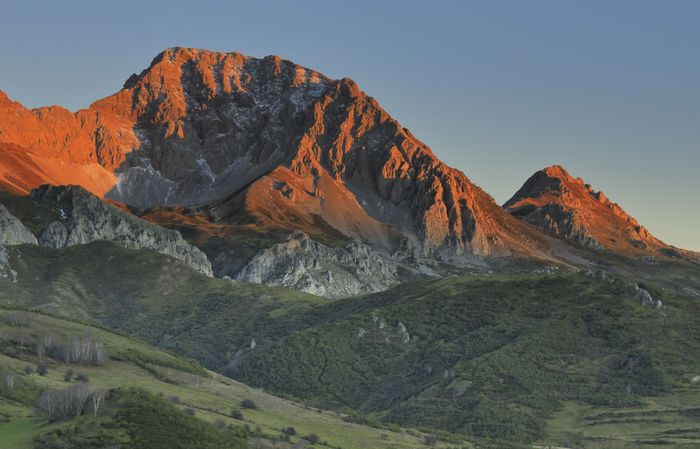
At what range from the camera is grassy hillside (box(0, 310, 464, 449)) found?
4213 inches

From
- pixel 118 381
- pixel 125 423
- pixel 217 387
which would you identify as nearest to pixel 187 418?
pixel 125 423

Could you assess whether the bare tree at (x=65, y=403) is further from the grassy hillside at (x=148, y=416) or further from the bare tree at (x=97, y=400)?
the grassy hillside at (x=148, y=416)

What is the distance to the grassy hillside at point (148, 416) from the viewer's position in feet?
351

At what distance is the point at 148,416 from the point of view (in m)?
114

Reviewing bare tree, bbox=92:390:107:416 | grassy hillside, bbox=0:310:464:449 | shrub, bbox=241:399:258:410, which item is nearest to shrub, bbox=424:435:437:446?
grassy hillside, bbox=0:310:464:449

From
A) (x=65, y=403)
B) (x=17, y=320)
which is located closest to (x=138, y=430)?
(x=65, y=403)

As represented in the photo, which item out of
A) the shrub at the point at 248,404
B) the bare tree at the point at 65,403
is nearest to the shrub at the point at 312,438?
the shrub at the point at 248,404

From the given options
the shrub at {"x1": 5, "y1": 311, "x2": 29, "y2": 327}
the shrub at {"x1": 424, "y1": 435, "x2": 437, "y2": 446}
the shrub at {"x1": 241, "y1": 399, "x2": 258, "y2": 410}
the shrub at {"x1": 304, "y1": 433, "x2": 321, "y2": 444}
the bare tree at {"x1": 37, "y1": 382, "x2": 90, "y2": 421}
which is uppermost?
the shrub at {"x1": 5, "y1": 311, "x2": 29, "y2": 327}

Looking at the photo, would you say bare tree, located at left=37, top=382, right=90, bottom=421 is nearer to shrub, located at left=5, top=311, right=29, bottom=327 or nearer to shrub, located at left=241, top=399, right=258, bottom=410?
shrub, located at left=241, top=399, right=258, bottom=410

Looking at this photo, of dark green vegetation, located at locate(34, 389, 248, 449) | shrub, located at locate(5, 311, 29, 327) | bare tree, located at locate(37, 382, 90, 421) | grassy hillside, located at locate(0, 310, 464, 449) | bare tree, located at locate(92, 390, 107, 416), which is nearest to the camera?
dark green vegetation, located at locate(34, 389, 248, 449)

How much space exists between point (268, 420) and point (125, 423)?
192 ft

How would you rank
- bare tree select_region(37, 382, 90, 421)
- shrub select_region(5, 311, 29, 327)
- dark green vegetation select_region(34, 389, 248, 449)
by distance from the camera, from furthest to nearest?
shrub select_region(5, 311, 29, 327) < bare tree select_region(37, 382, 90, 421) < dark green vegetation select_region(34, 389, 248, 449)

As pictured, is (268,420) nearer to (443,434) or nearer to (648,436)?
(443,434)

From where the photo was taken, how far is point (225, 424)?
139625 mm
